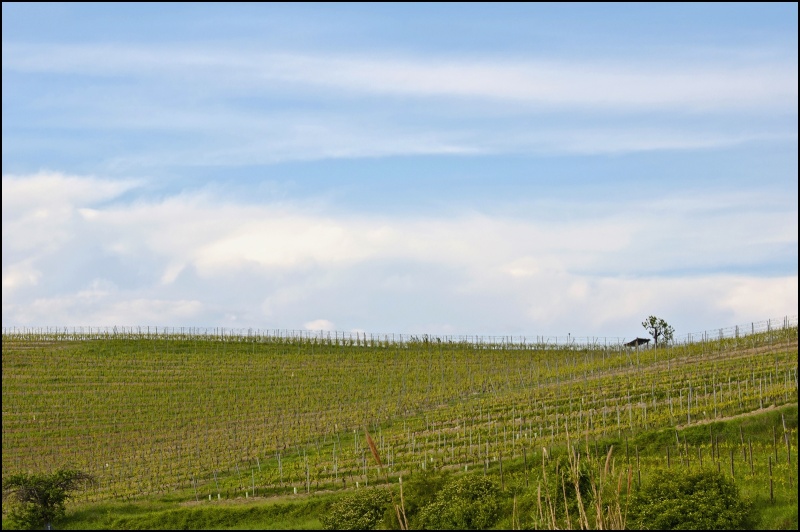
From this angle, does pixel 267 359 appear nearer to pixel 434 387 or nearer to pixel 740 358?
pixel 434 387

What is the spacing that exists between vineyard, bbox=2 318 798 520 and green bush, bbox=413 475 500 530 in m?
1.94

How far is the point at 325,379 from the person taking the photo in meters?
67.5

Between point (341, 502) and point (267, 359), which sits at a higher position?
point (267, 359)

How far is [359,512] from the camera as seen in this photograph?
27.9 meters

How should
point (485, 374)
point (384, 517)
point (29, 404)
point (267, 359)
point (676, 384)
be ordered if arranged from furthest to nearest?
point (267, 359) < point (485, 374) < point (29, 404) < point (676, 384) < point (384, 517)

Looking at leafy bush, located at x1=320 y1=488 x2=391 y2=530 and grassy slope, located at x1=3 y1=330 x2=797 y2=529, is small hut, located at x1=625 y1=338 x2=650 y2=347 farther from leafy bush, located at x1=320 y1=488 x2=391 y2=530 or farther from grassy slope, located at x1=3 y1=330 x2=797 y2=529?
leafy bush, located at x1=320 y1=488 x2=391 y2=530

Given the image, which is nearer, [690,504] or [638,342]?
[690,504]

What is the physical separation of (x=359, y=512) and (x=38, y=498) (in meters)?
12.7

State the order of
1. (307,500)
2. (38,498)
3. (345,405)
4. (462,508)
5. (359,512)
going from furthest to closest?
(345,405) → (38,498) → (307,500) → (359,512) → (462,508)

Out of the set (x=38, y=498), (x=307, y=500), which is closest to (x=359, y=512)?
(x=307, y=500)

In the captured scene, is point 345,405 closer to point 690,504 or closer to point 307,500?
point 307,500

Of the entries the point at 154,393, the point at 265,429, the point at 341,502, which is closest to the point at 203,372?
the point at 154,393

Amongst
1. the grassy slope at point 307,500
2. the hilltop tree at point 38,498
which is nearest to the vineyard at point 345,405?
the grassy slope at point 307,500

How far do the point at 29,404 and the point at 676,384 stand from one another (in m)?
40.9
